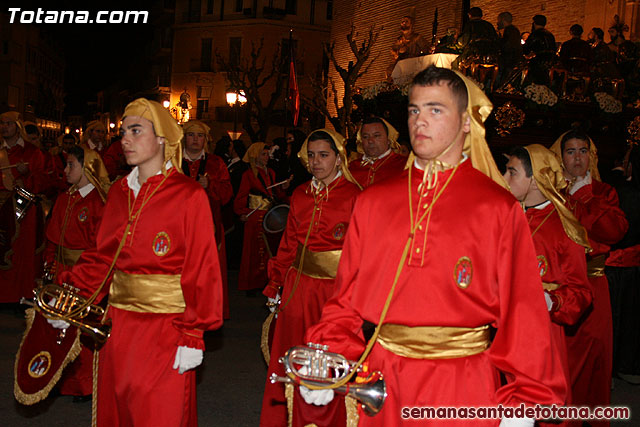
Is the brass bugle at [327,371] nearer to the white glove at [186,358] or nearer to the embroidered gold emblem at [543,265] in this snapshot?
the white glove at [186,358]

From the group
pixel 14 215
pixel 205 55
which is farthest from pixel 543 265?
pixel 205 55

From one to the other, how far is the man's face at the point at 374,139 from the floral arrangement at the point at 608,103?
19.1 ft

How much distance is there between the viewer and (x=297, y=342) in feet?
18.4

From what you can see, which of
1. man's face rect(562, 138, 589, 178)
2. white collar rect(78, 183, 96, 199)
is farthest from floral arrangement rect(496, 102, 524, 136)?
white collar rect(78, 183, 96, 199)

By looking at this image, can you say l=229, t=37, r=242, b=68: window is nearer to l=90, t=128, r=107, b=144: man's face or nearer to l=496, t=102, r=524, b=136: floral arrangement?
l=90, t=128, r=107, b=144: man's face

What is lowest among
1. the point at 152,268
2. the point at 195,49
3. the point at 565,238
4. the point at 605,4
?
the point at 152,268

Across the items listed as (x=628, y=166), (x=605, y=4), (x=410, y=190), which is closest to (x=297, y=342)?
(x=410, y=190)

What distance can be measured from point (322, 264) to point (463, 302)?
2.84m

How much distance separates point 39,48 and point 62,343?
7958 centimetres

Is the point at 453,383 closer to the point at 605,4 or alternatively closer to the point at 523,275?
the point at 523,275

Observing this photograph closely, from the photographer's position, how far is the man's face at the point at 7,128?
9.52m

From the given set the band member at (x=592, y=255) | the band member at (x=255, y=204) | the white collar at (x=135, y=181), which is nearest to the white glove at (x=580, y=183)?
the band member at (x=592, y=255)

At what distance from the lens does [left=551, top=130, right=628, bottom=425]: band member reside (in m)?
5.75

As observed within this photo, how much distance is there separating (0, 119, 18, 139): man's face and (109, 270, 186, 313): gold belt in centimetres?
643
